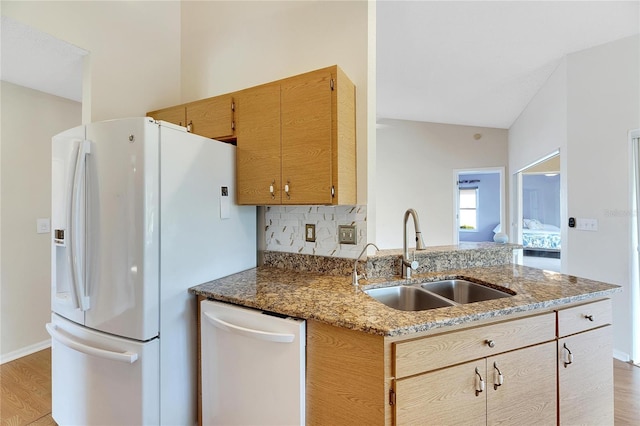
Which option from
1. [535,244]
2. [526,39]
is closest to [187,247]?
[526,39]

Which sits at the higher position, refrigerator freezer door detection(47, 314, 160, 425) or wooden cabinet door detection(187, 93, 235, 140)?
wooden cabinet door detection(187, 93, 235, 140)

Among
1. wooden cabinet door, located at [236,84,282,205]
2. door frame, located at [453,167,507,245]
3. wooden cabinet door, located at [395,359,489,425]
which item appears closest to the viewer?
wooden cabinet door, located at [395,359,489,425]

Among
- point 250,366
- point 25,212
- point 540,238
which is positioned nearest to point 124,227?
point 250,366

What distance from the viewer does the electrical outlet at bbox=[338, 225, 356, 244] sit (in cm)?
178

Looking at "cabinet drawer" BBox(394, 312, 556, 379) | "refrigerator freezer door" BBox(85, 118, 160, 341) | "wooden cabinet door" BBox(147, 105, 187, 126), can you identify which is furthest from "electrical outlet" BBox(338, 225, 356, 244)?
"wooden cabinet door" BBox(147, 105, 187, 126)

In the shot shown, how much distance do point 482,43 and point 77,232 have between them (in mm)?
3598

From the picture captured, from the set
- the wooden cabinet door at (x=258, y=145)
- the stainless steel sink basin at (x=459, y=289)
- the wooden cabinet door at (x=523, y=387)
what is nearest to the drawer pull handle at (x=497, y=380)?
the wooden cabinet door at (x=523, y=387)

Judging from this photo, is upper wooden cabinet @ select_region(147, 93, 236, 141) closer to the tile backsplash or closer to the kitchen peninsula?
the tile backsplash

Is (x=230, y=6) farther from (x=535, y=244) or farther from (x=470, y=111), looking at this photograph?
(x=535, y=244)

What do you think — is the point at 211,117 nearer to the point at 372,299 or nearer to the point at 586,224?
the point at 372,299

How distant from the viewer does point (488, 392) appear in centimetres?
118

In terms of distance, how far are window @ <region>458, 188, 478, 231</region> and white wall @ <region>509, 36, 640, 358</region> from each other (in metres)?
5.89

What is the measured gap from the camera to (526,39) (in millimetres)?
2740

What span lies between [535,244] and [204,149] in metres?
5.32
